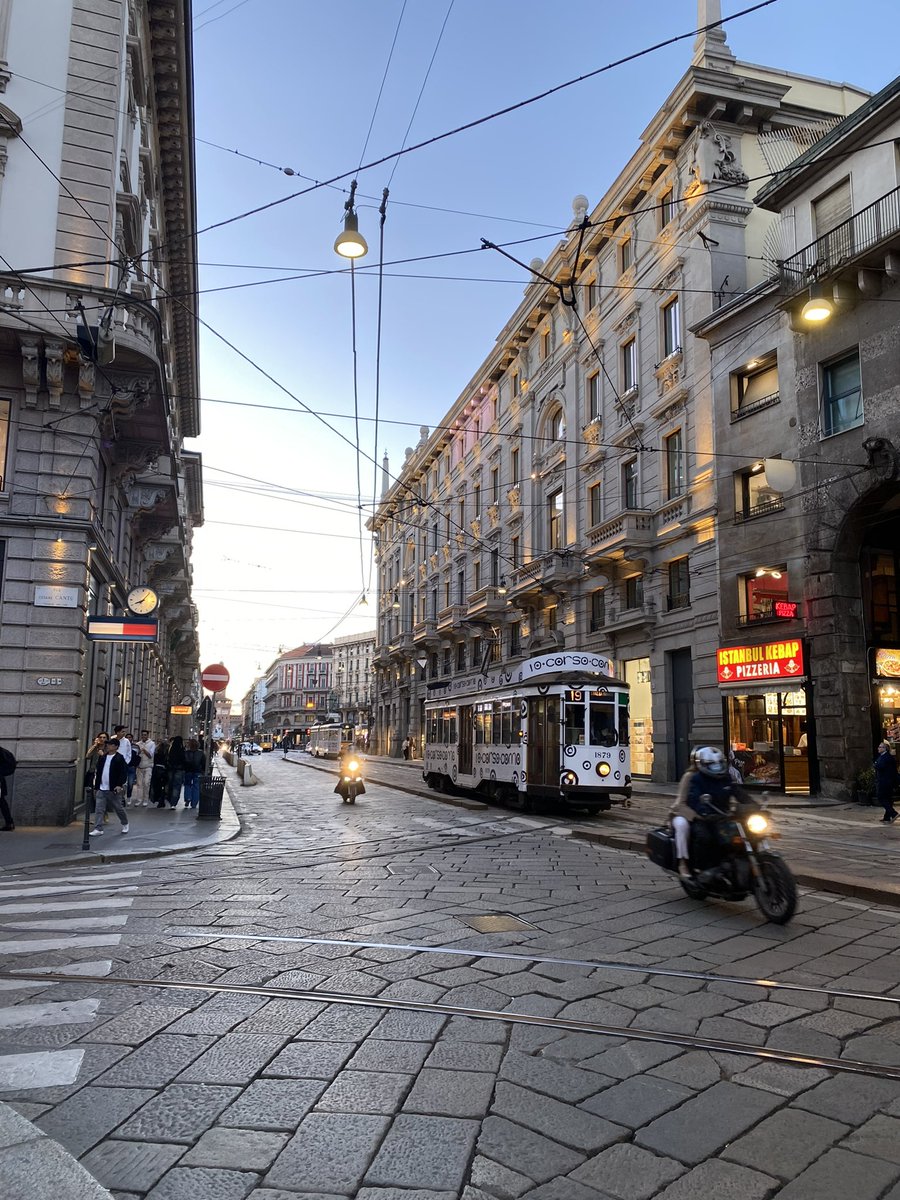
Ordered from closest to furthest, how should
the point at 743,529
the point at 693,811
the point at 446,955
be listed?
the point at 446,955
the point at 693,811
the point at 743,529

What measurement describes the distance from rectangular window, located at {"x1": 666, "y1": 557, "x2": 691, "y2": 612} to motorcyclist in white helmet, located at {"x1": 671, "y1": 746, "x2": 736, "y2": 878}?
17963 millimetres

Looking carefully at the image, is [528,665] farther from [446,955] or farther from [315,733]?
[315,733]

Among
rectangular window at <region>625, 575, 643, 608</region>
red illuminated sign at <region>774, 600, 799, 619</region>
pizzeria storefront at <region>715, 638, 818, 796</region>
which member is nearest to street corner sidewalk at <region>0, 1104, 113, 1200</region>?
pizzeria storefront at <region>715, 638, 818, 796</region>

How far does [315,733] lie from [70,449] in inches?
2166

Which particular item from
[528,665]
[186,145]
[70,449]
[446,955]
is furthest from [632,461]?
[446,955]

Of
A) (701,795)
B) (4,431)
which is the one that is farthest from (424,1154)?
(4,431)

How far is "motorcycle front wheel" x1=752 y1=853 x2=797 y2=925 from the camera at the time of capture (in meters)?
6.70

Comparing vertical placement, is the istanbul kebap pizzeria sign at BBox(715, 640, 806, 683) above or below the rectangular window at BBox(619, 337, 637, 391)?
below

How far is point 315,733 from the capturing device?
68.8 meters

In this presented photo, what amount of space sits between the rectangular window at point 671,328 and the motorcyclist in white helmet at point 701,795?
21202 mm

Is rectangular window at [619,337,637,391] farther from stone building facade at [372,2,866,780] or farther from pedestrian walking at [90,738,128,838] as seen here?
pedestrian walking at [90,738,128,838]

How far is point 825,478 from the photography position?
790 inches

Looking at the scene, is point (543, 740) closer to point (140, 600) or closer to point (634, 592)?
point (140, 600)

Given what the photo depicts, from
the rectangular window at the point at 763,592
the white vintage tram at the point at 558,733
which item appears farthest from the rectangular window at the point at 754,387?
the white vintage tram at the point at 558,733
